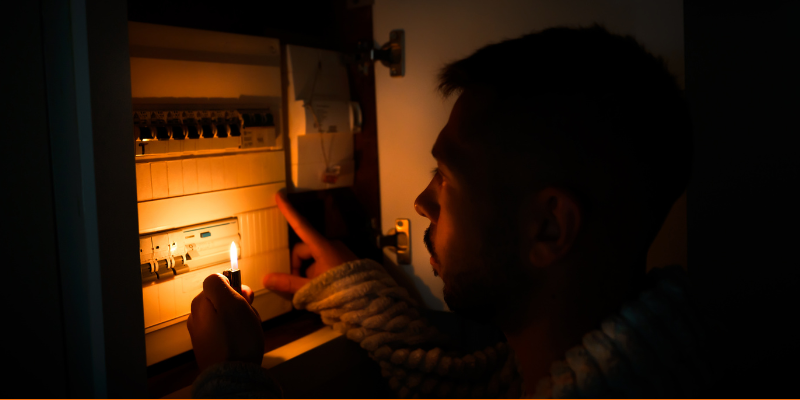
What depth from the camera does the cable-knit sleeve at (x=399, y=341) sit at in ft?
3.57

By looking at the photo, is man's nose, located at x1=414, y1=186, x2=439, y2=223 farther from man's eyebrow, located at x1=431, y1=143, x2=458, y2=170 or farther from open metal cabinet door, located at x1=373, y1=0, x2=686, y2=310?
open metal cabinet door, located at x1=373, y1=0, x2=686, y2=310

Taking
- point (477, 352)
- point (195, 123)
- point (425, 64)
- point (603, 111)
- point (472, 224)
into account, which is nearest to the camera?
point (603, 111)

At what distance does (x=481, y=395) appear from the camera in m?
1.13

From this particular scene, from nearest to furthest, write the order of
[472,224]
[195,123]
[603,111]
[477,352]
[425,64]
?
[603,111], [472,224], [195,123], [477,352], [425,64]

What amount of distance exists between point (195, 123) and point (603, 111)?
30.0 inches

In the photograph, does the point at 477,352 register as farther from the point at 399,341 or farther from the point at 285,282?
the point at 285,282

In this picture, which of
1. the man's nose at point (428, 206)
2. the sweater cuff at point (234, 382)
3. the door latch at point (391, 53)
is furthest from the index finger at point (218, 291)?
the door latch at point (391, 53)

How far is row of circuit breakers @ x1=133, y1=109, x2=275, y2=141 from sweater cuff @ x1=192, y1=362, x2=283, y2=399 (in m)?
0.44

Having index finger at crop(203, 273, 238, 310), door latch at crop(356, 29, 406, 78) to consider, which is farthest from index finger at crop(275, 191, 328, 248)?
door latch at crop(356, 29, 406, 78)

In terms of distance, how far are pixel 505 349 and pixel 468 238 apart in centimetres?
44

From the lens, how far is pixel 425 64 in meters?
1.28

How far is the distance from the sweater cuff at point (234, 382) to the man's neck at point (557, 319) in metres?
0.41

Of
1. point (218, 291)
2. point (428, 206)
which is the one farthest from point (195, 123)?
point (428, 206)

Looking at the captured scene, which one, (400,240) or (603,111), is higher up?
(603,111)
